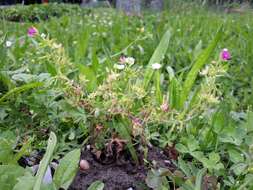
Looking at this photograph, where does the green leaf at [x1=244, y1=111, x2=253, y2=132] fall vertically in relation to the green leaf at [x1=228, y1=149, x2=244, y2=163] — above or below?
above

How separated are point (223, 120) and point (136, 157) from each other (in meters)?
0.27

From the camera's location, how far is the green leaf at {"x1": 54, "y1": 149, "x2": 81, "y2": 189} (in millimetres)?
983

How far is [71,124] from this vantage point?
1365 millimetres

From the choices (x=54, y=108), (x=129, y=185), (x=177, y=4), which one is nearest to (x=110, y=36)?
(x=54, y=108)

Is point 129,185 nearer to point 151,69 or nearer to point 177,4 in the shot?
point 151,69

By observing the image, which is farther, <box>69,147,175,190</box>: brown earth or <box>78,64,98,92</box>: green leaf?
<box>78,64,98,92</box>: green leaf

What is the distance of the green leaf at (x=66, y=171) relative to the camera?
983 millimetres

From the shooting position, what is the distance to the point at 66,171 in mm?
989

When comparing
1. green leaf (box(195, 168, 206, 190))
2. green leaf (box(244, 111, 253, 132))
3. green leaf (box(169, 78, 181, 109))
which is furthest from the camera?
green leaf (box(169, 78, 181, 109))

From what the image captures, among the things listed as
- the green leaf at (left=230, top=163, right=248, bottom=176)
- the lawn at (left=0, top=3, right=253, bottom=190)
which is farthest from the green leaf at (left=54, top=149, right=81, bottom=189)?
the green leaf at (left=230, top=163, right=248, bottom=176)

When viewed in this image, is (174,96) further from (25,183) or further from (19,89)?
(25,183)

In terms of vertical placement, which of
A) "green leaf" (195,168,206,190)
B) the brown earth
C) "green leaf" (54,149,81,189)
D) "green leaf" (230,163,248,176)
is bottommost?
the brown earth

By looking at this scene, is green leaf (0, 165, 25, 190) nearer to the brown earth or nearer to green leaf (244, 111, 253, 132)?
the brown earth

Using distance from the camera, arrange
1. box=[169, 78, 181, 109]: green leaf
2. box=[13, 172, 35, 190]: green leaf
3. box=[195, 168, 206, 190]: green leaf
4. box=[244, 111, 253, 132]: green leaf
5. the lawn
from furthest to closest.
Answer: box=[169, 78, 181, 109]: green leaf → box=[244, 111, 253, 132]: green leaf → the lawn → box=[195, 168, 206, 190]: green leaf → box=[13, 172, 35, 190]: green leaf
